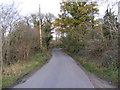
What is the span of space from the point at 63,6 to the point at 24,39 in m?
12.8

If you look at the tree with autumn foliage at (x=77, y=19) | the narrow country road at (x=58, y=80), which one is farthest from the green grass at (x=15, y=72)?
the tree with autumn foliage at (x=77, y=19)

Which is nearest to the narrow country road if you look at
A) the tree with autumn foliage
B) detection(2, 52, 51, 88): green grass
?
detection(2, 52, 51, 88): green grass

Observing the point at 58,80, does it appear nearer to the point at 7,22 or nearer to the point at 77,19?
the point at 7,22

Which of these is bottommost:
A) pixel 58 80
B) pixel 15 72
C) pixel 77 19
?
pixel 15 72

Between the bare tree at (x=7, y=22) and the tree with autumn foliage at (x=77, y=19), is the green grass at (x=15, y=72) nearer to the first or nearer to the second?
the bare tree at (x=7, y=22)

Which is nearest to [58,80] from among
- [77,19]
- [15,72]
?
[15,72]

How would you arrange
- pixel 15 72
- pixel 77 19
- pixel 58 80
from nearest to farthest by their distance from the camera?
pixel 58 80
pixel 15 72
pixel 77 19

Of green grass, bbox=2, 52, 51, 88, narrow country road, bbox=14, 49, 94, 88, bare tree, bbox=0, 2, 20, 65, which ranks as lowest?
green grass, bbox=2, 52, 51, 88

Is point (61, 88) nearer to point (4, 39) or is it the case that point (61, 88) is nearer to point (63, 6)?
point (4, 39)

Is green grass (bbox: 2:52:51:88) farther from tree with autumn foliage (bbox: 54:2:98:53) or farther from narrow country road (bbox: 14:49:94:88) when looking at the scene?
tree with autumn foliage (bbox: 54:2:98:53)

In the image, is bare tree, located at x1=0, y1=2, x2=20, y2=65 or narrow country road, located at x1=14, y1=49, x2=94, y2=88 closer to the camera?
narrow country road, located at x1=14, y1=49, x2=94, y2=88

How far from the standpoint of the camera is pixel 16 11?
13102 mm

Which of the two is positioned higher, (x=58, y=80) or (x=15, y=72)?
(x=58, y=80)

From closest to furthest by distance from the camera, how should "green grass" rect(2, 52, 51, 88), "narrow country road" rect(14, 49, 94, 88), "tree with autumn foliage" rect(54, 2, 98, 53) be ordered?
→ "narrow country road" rect(14, 49, 94, 88), "green grass" rect(2, 52, 51, 88), "tree with autumn foliage" rect(54, 2, 98, 53)
